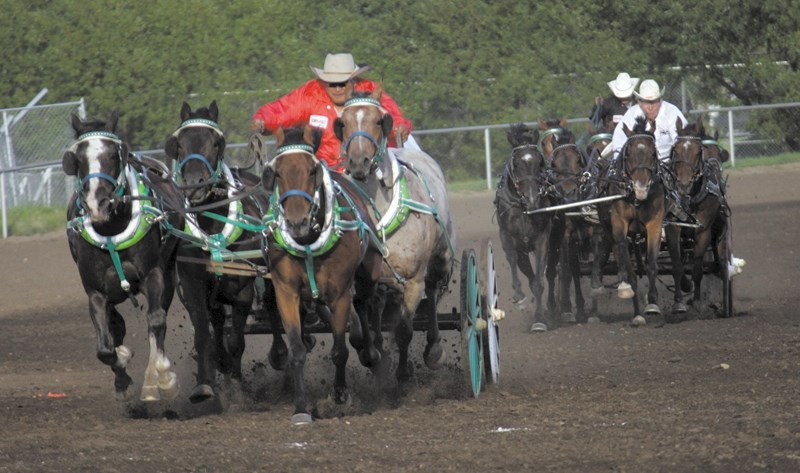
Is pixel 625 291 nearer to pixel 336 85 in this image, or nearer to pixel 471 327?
pixel 471 327

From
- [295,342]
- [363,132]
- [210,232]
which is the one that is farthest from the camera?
[210,232]

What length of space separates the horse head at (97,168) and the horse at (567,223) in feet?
21.6

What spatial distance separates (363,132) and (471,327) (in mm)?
1605

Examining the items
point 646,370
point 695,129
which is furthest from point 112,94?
point 646,370

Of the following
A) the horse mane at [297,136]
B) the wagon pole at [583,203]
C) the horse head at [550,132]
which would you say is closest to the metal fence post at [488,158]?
the horse head at [550,132]

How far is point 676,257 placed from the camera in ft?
46.8

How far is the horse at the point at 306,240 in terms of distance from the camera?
27.5ft

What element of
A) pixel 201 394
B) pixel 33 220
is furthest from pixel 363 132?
pixel 33 220

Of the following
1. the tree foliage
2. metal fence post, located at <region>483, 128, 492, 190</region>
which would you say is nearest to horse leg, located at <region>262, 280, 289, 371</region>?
metal fence post, located at <region>483, 128, 492, 190</region>

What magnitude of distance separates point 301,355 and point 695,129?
23.2 feet

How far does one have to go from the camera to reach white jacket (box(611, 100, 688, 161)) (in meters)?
14.7

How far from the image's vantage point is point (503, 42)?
29.5 m

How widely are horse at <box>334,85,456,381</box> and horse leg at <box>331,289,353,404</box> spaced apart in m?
0.58

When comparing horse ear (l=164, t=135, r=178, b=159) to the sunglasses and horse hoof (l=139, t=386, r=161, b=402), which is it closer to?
horse hoof (l=139, t=386, r=161, b=402)
